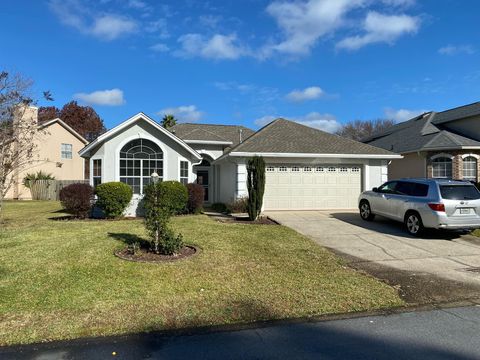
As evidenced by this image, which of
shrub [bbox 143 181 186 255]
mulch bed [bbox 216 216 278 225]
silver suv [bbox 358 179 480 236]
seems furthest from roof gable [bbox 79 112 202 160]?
silver suv [bbox 358 179 480 236]

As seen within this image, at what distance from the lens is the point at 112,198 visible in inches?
542

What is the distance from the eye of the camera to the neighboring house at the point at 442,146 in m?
21.9

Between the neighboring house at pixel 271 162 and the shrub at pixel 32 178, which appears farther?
the shrub at pixel 32 178

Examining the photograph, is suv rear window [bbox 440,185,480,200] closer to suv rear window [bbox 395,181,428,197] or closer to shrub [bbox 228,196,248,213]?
suv rear window [bbox 395,181,428,197]

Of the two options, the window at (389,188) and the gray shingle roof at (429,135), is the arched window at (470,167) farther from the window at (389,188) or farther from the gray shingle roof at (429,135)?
the window at (389,188)

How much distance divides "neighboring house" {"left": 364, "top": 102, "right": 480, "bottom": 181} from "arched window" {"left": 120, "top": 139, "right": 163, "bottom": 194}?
15.7 metres

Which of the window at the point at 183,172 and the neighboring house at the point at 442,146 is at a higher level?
the neighboring house at the point at 442,146

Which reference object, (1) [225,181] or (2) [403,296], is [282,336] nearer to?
(2) [403,296]

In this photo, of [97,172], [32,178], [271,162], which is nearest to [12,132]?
[97,172]

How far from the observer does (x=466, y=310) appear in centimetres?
529

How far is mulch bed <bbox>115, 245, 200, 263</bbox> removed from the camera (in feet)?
24.6

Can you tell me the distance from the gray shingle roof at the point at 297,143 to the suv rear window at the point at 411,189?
5234 mm

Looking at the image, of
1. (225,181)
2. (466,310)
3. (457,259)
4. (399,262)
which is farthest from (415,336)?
(225,181)

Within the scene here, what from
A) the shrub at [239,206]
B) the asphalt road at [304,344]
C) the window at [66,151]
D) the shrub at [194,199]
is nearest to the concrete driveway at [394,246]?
the shrub at [239,206]
